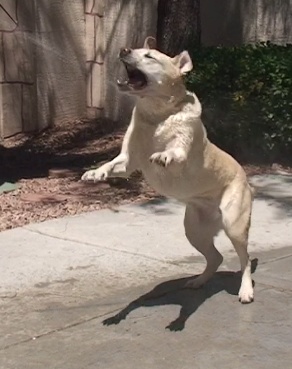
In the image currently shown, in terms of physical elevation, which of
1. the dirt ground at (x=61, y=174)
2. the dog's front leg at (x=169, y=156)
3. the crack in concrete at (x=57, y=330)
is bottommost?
the dirt ground at (x=61, y=174)

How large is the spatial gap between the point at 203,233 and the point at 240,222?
0.35 m

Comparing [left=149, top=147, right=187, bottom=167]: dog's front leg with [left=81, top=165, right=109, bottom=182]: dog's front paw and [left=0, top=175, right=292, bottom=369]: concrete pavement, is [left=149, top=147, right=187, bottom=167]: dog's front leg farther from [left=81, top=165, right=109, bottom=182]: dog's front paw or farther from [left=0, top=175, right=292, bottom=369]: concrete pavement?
[left=0, top=175, right=292, bottom=369]: concrete pavement

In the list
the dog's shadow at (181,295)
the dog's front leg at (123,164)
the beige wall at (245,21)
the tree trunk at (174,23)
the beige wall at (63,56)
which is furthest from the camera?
the beige wall at (245,21)

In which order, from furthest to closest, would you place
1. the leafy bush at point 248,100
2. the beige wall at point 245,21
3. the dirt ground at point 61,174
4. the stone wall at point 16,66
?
the beige wall at point 245,21, the stone wall at point 16,66, the leafy bush at point 248,100, the dirt ground at point 61,174

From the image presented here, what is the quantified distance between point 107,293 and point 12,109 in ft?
20.1

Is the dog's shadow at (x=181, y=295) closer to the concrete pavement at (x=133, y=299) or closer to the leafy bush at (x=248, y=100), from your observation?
the concrete pavement at (x=133, y=299)

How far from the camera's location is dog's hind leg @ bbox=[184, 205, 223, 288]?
5.96m

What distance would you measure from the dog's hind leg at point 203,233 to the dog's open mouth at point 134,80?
1.19 meters

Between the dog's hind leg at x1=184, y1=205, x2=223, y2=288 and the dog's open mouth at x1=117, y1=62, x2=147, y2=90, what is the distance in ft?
3.92

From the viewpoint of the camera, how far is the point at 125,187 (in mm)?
9383

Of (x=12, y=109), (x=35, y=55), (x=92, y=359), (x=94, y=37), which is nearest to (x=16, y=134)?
(x=12, y=109)

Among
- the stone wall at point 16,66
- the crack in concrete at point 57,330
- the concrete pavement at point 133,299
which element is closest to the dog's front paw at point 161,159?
the concrete pavement at point 133,299

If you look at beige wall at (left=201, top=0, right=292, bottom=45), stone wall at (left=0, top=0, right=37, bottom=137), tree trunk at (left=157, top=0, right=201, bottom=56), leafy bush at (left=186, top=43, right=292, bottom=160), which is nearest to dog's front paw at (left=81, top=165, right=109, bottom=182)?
leafy bush at (left=186, top=43, right=292, bottom=160)

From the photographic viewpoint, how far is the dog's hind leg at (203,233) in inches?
235
